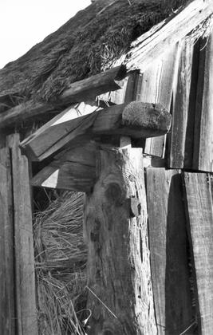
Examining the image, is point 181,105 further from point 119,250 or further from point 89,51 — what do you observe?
point 119,250

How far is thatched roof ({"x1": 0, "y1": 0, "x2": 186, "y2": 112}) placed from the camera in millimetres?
3564

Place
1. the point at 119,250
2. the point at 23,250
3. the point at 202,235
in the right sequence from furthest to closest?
the point at 23,250 < the point at 202,235 < the point at 119,250

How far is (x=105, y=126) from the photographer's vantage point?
3033 millimetres

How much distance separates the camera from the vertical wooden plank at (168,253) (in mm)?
3139

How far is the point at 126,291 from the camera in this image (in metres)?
2.84

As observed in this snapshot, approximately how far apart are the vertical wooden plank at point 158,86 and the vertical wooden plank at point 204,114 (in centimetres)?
26

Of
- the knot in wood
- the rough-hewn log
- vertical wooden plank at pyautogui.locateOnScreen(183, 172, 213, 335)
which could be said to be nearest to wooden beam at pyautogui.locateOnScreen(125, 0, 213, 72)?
the rough-hewn log

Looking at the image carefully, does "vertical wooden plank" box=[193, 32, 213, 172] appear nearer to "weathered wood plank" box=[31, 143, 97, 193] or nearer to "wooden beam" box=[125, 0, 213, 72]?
"wooden beam" box=[125, 0, 213, 72]

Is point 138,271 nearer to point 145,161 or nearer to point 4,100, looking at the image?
point 145,161

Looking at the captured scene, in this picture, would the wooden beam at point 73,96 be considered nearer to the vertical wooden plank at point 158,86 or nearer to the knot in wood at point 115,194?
the vertical wooden plank at point 158,86

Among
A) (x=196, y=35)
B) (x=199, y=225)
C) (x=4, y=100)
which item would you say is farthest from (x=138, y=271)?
(x=4, y=100)

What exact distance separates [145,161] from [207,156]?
550 millimetres

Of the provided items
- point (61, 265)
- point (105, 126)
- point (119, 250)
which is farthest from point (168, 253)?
point (61, 265)

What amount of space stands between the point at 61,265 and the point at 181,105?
163 cm
